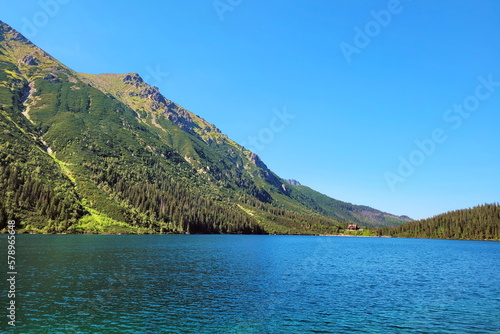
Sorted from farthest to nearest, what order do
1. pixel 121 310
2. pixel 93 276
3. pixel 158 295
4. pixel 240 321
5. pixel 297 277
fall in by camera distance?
pixel 297 277
pixel 93 276
pixel 158 295
pixel 121 310
pixel 240 321

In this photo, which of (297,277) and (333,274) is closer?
(297,277)

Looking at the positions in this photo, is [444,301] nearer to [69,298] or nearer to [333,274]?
[333,274]

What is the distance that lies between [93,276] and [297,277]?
46712 millimetres

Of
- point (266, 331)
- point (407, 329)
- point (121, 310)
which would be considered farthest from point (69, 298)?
point (407, 329)

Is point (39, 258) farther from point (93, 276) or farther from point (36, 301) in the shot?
point (36, 301)

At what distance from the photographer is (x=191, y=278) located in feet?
244

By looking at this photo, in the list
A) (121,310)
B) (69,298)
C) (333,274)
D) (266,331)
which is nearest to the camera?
(266,331)

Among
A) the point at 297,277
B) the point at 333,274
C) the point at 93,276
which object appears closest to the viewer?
the point at 93,276

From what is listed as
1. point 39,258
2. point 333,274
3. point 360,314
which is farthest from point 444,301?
point 39,258

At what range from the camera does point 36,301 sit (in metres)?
49.1

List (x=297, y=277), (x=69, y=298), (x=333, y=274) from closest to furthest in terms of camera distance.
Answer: (x=69, y=298) < (x=297, y=277) < (x=333, y=274)

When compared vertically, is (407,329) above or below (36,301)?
above

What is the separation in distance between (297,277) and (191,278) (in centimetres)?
2553

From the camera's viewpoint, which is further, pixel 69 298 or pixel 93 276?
pixel 93 276
